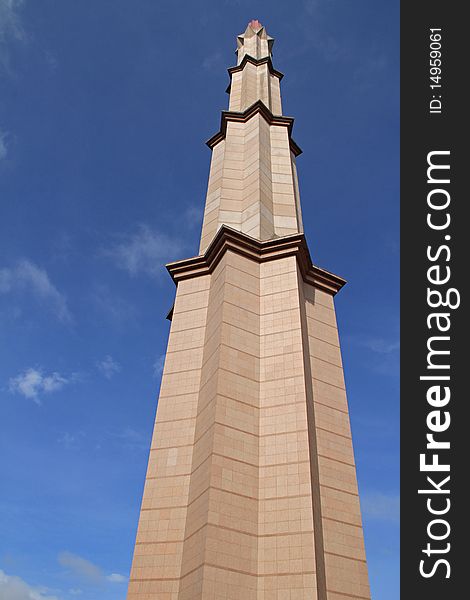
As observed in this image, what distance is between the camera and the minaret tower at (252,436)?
11258 millimetres

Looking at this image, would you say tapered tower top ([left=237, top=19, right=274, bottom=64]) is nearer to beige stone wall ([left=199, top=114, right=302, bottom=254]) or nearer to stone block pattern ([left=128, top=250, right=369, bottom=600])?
beige stone wall ([left=199, top=114, right=302, bottom=254])

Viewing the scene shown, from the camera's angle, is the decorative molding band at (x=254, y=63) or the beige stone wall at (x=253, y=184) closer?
the beige stone wall at (x=253, y=184)

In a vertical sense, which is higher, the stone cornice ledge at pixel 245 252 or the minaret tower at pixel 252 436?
the stone cornice ledge at pixel 245 252

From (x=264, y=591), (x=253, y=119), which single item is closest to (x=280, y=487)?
(x=264, y=591)

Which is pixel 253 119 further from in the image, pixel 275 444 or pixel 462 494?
pixel 462 494

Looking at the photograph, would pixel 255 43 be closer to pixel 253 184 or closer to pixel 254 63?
pixel 254 63

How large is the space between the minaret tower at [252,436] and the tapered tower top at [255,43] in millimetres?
16551

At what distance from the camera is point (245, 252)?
17688 millimetres

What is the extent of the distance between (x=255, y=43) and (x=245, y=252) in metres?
22.8

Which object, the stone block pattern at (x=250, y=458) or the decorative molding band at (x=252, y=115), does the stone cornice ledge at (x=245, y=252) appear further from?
the decorative molding band at (x=252, y=115)

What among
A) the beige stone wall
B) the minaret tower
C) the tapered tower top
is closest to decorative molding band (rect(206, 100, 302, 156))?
the beige stone wall

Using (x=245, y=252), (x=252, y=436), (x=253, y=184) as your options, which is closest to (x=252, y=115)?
(x=253, y=184)

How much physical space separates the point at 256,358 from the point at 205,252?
5279mm

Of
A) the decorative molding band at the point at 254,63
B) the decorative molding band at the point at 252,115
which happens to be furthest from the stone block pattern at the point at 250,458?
the decorative molding band at the point at 254,63
